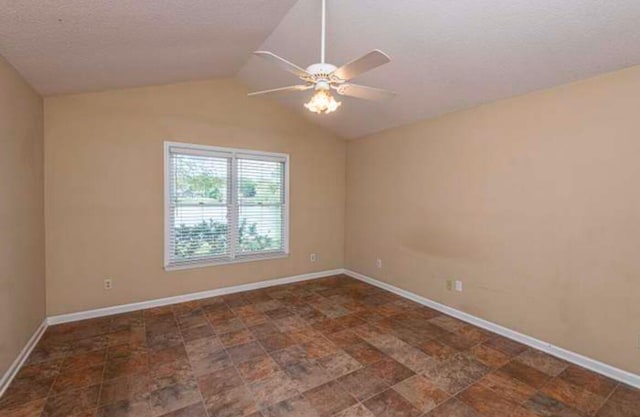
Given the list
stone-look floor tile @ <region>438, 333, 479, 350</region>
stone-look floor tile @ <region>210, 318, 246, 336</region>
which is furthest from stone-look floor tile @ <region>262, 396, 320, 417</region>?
stone-look floor tile @ <region>438, 333, 479, 350</region>

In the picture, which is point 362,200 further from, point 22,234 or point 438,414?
point 22,234

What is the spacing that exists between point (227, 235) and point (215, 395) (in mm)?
2516

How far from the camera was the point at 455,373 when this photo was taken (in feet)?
8.29

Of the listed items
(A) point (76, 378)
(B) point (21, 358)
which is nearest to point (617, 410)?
(A) point (76, 378)

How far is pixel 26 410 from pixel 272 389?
1.66 metres

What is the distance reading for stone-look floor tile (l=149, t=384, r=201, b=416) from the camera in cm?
207

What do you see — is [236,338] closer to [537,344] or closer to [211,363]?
[211,363]

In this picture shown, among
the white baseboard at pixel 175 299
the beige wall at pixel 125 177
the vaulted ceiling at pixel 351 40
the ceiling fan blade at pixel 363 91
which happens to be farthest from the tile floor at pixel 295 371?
the vaulted ceiling at pixel 351 40

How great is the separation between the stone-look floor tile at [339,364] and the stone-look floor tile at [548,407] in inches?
49.9

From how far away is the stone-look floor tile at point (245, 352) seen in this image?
8.97ft

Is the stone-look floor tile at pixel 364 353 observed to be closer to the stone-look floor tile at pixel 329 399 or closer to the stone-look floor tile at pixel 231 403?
the stone-look floor tile at pixel 329 399

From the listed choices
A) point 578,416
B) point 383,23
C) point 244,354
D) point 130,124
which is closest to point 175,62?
point 130,124

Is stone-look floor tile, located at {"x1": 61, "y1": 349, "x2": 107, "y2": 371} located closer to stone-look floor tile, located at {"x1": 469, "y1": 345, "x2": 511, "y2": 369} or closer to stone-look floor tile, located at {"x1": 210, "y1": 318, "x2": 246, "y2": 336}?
stone-look floor tile, located at {"x1": 210, "y1": 318, "x2": 246, "y2": 336}

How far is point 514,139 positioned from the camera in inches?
122
